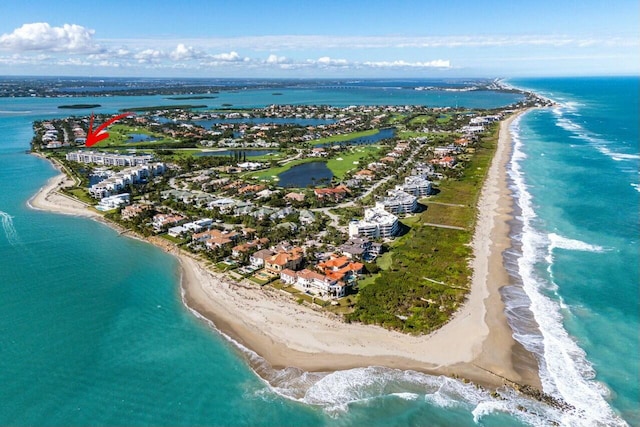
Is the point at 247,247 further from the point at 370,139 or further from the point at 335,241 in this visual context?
the point at 370,139

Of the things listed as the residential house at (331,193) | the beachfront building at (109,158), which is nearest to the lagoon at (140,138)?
the beachfront building at (109,158)

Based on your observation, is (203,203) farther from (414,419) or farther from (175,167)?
(414,419)

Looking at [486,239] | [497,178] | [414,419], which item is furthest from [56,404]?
[497,178]

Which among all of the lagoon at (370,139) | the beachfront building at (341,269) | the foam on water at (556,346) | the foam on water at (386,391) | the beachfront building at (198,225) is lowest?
the foam on water at (386,391)

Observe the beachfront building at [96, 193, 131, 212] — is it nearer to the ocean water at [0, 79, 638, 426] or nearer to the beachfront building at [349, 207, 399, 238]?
the ocean water at [0, 79, 638, 426]

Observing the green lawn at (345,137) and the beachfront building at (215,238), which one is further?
the green lawn at (345,137)

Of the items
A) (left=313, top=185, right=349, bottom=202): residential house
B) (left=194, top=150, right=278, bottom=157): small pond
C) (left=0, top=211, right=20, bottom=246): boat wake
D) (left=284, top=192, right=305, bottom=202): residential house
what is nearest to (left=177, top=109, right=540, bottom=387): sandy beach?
(left=284, top=192, right=305, bottom=202): residential house

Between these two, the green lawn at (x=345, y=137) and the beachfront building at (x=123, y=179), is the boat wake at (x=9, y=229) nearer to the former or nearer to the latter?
the beachfront building at (x=123, y=179)
